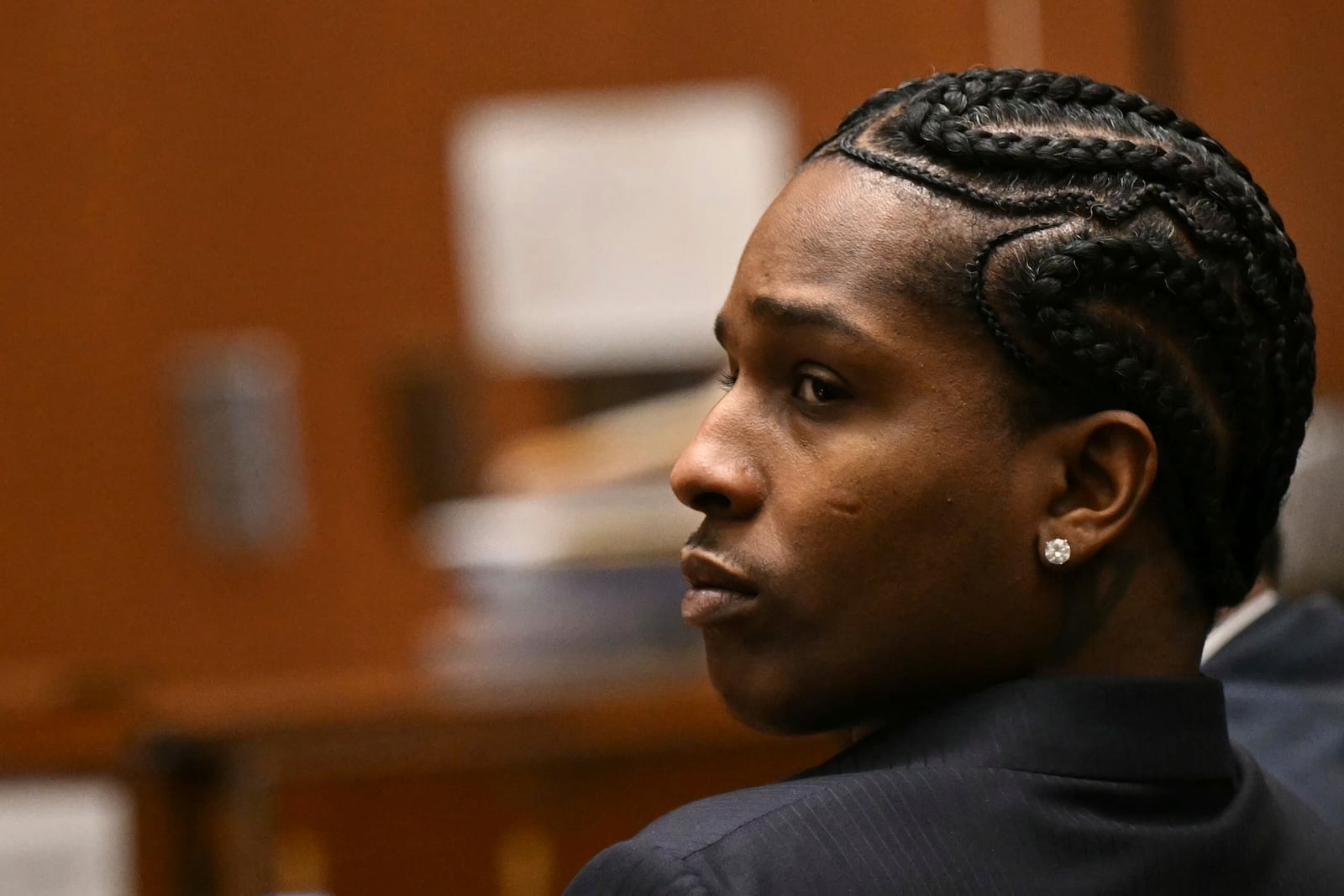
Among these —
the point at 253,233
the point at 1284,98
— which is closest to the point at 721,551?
the point at 253,233

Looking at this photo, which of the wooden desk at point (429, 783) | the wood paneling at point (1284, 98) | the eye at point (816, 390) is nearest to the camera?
the eye at point (816, 390)

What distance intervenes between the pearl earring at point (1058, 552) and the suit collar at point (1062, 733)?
6 centimetres

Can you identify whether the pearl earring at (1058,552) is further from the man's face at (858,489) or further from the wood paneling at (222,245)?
the wood paneling at (222,245)

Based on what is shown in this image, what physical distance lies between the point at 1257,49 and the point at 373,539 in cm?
176

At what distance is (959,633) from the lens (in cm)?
85

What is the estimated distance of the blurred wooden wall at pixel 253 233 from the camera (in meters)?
3.06

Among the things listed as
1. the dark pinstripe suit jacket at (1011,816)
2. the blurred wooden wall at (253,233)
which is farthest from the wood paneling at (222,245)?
the dark pinstripe suit jacket at (1011,816)

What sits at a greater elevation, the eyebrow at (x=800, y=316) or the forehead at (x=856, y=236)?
the forehead at (x=856, y=236)

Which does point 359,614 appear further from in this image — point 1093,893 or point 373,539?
point 1093,893

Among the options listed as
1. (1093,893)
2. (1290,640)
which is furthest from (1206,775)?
(1290,640)

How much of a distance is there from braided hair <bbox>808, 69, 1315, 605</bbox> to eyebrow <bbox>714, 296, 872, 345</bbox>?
6 centimetres

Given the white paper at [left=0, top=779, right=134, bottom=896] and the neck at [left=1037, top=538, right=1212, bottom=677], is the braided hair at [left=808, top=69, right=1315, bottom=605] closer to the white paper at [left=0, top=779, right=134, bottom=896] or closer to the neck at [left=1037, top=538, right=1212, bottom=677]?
the neck at [left=1037, top=538, right=1212, bottom=677]

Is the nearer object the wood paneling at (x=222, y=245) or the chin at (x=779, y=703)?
the chin at (x=779, y=703)

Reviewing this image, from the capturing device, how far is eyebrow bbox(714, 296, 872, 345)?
2.75 ft
